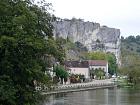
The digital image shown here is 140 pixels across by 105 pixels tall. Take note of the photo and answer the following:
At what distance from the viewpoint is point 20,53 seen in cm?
2578

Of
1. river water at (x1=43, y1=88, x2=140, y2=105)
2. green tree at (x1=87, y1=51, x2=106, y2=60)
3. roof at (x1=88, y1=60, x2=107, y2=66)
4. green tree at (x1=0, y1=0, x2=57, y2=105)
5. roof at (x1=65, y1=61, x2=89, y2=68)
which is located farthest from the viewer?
green tree at (x1=87, y1=51, x2=106, y2=60)

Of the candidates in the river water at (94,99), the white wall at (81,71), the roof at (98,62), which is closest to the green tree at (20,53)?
the river water at (94,99)

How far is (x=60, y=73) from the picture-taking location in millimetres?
94562

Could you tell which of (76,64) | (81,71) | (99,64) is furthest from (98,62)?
(76,64)

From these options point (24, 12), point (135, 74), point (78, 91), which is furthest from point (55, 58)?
point (135, 74)

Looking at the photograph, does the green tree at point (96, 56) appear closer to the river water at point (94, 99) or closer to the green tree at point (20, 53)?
the river water at point (94, 99)

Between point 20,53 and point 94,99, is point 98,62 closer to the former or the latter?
point 94,99

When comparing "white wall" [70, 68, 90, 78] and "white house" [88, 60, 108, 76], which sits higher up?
"white house" [88, 60, 108, 76]

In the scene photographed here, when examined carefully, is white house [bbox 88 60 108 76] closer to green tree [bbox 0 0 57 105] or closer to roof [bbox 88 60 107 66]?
roof [bbox 88 60 107 66]

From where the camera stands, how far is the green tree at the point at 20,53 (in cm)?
2481

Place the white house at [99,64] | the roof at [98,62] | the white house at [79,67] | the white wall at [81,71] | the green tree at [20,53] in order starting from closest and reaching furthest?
the green tree at [20,53] → the white house at [79,67] → the white wall at [81,71] → the white house at [99,64] → the roof at [98,62]

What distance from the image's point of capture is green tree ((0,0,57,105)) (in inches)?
977

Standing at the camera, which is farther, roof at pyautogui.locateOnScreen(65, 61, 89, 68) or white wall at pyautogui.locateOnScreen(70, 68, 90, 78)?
white wall at pyautogui.locateOnScreen(70, 68, 90, 78)

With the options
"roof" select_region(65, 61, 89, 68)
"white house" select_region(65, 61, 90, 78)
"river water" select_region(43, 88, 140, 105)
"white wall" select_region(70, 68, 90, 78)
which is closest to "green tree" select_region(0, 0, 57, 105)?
"river water" select_region(43, 88, 140, 105)
